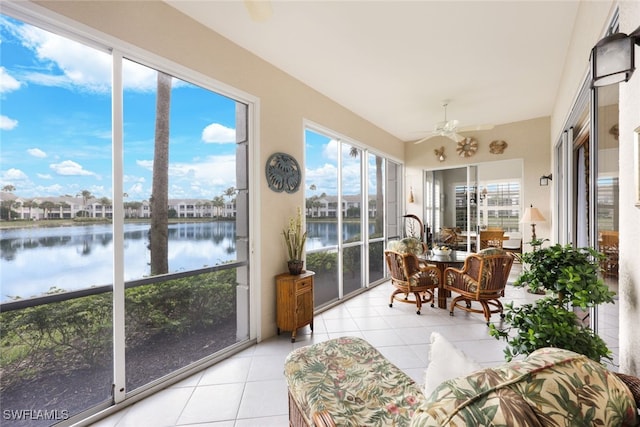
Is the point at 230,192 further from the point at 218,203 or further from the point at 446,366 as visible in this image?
the point at 446,366

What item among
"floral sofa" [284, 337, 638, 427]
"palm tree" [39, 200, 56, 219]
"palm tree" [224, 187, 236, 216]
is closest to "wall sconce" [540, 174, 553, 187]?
"palm tree" [224, 187, 236, 216]

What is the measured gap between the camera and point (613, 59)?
119cm

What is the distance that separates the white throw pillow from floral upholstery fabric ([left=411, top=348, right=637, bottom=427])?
0.35 metres

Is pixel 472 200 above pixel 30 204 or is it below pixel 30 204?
above

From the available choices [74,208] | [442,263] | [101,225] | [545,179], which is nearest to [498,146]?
[545,179]

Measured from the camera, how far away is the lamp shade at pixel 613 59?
3.78 ft

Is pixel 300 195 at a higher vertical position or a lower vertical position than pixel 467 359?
higher

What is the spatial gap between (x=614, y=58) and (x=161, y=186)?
285 centimetres

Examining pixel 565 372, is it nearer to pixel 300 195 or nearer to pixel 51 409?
pixel 51 409

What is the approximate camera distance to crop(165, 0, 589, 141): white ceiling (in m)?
2.36

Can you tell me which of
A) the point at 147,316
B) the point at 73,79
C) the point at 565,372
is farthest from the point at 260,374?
the point at 73,79

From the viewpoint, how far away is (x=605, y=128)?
1.86 m

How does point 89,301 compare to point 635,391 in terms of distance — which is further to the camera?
point 89,301

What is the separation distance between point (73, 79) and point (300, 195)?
2.29 meters
